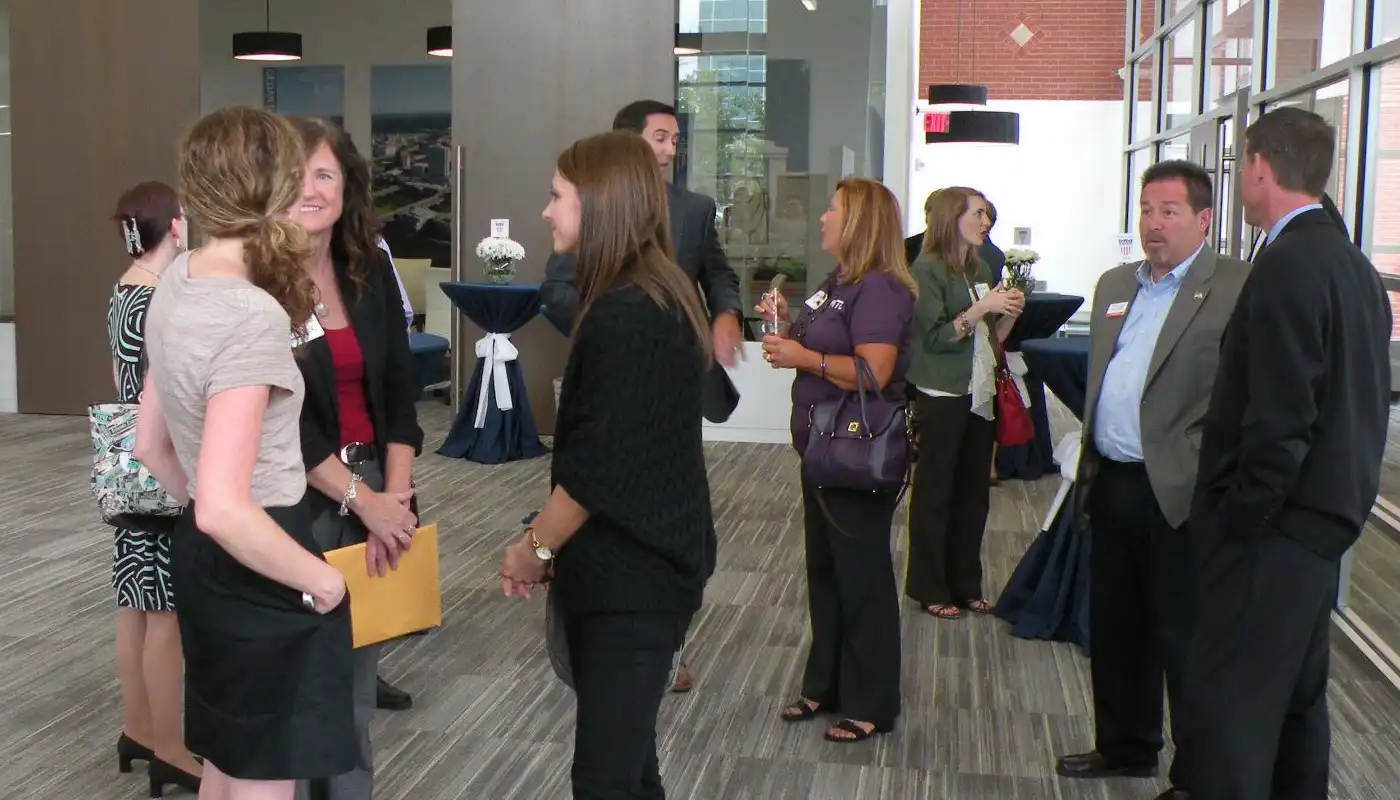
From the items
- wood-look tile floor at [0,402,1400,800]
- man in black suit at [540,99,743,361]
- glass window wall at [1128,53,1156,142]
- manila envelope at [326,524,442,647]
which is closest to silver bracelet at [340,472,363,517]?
manila envelope at [326,524,442,647]

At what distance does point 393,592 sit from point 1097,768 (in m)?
2.02

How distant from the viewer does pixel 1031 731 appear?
154 inches

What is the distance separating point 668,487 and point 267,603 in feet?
2.00

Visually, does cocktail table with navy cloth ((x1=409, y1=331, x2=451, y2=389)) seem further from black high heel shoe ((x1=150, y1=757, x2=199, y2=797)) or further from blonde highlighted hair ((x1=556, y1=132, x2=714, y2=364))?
blonde highlighted hair ((x1=556, y1=132, x2=714, y2=364))

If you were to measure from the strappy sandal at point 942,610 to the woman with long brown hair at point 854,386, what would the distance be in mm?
1277

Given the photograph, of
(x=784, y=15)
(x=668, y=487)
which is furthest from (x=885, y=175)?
(x=668, y=487)

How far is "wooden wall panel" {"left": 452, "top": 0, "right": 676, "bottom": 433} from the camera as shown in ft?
29.2

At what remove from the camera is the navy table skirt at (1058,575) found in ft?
15.5

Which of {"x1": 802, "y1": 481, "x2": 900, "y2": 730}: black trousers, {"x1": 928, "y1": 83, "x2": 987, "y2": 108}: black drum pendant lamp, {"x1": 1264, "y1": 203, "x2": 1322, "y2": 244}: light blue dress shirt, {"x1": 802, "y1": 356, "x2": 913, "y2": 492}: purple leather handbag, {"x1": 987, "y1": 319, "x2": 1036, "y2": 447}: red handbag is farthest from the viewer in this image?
{"x1": 928, "y1": 83, "x2": 987, "y2": 108}: black drum pendant lamp

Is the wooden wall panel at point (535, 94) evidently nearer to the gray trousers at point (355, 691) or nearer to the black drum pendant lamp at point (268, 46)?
the black drum pendant lamp at point (268, 46)

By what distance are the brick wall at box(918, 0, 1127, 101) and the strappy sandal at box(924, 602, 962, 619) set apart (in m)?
12.4

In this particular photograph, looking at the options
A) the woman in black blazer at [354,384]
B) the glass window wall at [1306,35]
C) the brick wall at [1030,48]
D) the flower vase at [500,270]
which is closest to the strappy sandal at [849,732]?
the woman in black blazer at [354,384]

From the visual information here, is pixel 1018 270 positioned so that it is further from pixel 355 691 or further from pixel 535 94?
pixel 355 691

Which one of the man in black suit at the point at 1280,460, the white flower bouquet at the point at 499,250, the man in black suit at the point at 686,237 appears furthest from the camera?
the white flower bouquet at the point at 499,250
